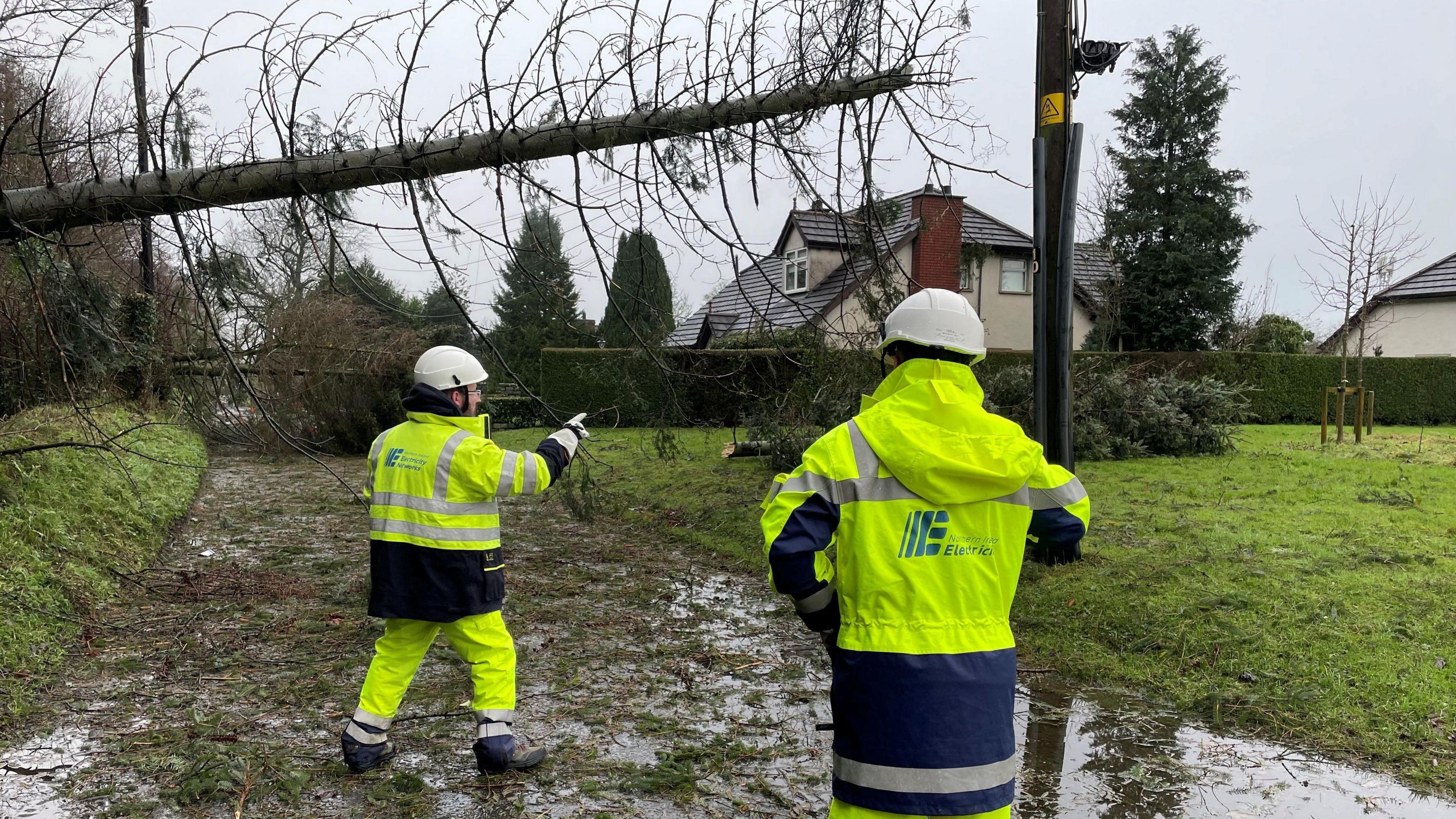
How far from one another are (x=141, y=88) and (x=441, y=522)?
2.63m

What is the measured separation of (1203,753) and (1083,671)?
113cm

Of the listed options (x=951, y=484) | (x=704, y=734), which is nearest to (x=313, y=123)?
(x=704, y=734)

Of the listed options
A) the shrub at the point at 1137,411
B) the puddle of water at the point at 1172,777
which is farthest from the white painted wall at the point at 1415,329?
the puddle of water at the point at 1172,777

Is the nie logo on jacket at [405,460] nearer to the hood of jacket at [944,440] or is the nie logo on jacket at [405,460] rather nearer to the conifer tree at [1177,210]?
the hood of jacket at [944,440]

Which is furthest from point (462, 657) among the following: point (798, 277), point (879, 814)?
point (798, 277)

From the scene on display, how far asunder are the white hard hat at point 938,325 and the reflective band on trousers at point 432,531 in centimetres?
217

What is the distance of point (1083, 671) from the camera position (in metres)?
5.41

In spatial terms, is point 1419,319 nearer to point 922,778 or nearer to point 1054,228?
point 1054,228

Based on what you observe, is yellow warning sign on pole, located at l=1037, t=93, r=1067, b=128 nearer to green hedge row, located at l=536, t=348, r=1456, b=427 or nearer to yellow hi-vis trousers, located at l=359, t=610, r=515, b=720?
yellow hi-vis trousers, located at l=359, t=610, r=515, b=720

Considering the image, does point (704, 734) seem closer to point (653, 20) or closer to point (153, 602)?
point (653, 20)

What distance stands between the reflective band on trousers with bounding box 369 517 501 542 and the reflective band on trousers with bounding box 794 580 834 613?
6.45 ft

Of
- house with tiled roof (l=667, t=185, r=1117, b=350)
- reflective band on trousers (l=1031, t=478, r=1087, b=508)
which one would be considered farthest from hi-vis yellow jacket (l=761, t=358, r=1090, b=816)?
house with tiled roof (l=667, t=185, r=1117, b=350)

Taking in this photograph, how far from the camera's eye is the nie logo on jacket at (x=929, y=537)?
2.32m

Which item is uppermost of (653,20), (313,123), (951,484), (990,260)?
(990,260)
